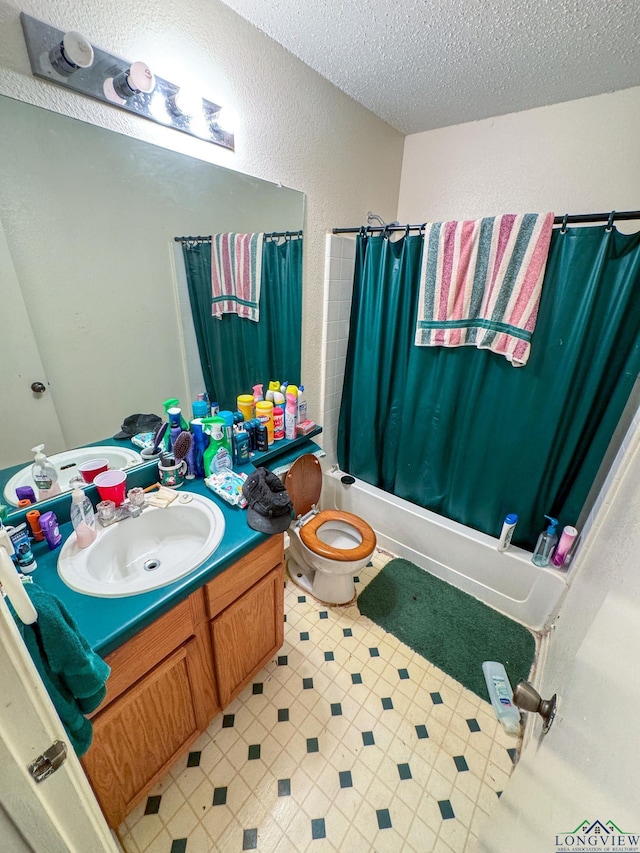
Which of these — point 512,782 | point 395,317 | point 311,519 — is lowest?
point 311,519

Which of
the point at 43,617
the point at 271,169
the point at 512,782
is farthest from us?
the point at 271,169

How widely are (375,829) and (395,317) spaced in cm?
205

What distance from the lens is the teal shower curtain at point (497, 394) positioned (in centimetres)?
138

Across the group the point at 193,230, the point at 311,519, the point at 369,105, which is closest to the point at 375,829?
the point at 311,519

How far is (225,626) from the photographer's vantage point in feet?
3.76

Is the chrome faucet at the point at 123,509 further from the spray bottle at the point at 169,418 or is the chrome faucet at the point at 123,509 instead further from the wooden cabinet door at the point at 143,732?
the wooden cabinet door at the point at 143,732

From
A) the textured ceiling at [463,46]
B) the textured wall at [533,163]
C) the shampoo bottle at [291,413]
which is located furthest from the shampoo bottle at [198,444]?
the textured wall at [533,163]

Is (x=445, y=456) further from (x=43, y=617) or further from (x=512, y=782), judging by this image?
(x=43, y=617)

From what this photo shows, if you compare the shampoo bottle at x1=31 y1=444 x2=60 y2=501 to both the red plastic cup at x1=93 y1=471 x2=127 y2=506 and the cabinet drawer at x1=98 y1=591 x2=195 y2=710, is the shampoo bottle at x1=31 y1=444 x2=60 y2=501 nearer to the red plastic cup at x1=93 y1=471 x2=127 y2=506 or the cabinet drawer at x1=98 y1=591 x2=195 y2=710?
the red plastic cup at x1=93 y1=471 x2=127 y2=506

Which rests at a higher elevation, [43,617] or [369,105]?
[369,105]

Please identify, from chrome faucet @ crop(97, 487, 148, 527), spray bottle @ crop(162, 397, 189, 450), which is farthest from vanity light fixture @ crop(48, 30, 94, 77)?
chrome faucet @ crop(97, 487, 148, 527)

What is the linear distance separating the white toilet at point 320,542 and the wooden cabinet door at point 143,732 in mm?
724

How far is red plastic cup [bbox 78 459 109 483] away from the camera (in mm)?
1164

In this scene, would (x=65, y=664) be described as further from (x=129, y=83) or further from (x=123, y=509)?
(x=129, y=83)
